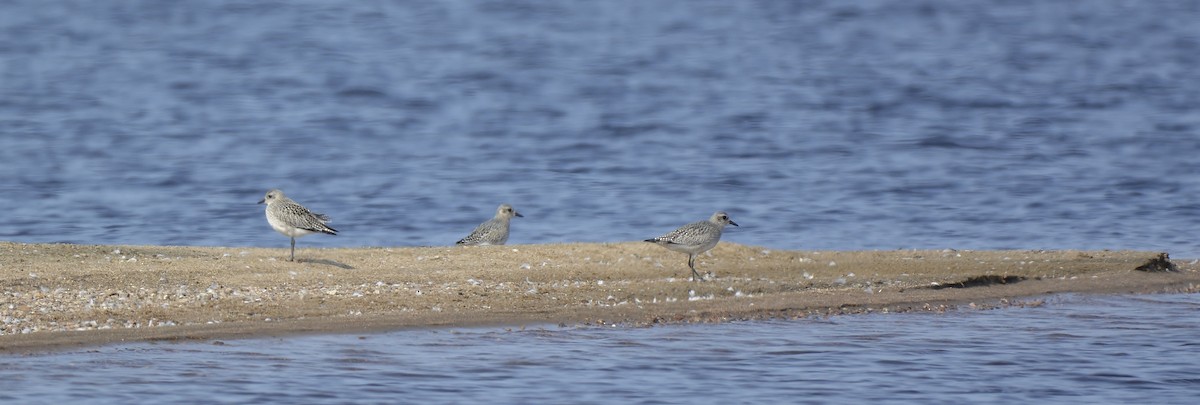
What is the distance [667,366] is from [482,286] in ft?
8.97

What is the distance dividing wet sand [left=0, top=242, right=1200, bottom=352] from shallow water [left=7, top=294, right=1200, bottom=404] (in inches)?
15.9

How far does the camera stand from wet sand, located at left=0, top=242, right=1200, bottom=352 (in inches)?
489

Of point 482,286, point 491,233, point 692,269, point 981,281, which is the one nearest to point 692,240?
point 692,269

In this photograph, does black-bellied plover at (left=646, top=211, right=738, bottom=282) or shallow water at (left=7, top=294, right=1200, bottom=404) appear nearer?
shallow water at (left=7, top=294, right=1200, bottom=404)

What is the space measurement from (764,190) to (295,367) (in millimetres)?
12821

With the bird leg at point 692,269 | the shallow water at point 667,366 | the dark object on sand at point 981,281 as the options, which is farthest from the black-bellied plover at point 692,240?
the dark object on sand at point 981,281

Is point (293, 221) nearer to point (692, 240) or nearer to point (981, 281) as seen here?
point (692, 240)

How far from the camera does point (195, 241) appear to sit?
19.8 meters

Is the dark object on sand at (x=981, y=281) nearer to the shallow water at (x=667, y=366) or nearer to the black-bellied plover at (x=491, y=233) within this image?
the shallow water at (x=667, y=366)

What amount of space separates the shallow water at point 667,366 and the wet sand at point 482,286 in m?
0.40

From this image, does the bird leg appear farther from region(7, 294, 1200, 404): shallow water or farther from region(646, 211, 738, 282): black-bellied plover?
region(7, 294, 1200, 404): shallow water

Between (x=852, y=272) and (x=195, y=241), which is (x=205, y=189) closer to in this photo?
Result: (x=195, y=241)

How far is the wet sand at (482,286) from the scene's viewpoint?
12430mm

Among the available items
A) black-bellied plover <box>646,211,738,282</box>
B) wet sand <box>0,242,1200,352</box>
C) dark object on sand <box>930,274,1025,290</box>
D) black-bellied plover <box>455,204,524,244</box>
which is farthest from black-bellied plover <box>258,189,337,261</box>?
dark object on sand <box>930,274,1025,290</box>
